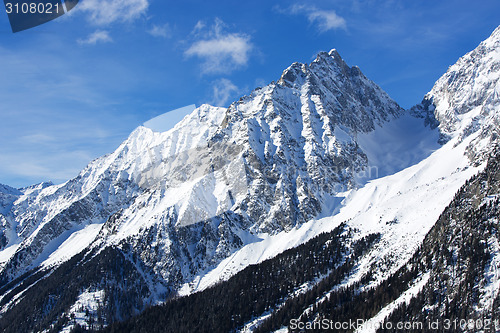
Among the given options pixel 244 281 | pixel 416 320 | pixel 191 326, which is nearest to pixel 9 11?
pixel 416 320

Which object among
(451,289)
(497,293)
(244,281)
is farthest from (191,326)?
(497,293)

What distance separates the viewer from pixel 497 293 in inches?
4272

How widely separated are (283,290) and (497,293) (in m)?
87.4

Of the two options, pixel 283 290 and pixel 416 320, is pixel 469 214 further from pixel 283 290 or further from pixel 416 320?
pixel 283 290

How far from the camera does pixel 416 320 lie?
374ft

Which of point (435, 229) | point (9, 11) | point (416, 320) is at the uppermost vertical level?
point (9, 11)

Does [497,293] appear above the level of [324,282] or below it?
below

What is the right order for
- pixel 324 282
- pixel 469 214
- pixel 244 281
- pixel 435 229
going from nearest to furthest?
pixel 469 214 → pixel 435 229 → pixel 324 282 → pixel 244 281

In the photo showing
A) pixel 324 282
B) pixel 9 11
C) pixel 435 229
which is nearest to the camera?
pixel 9 11

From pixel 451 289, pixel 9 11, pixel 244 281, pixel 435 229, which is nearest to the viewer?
pixel 9 11

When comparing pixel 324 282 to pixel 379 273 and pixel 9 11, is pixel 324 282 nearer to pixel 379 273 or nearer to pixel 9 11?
pixel 379 273

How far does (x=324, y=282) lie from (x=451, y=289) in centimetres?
5808

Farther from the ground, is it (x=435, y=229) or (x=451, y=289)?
(x=435, y=229)

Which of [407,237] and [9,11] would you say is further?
[407,237]
